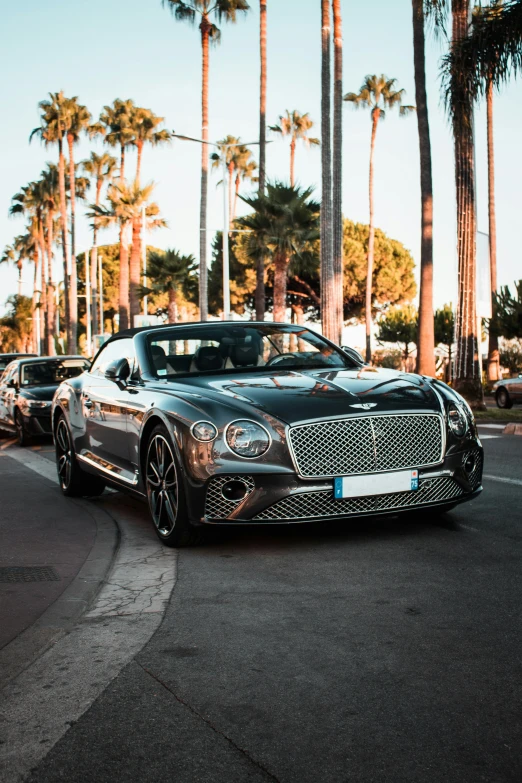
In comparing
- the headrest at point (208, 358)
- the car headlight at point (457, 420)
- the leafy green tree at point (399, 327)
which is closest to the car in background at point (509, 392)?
the headrest at point (208, 358)

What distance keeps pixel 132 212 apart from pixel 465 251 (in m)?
37.3

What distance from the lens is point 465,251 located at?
20219 mm

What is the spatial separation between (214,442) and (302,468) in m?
0.56

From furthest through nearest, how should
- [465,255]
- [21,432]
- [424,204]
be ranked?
[424,204] < [465,255] < [21,432]

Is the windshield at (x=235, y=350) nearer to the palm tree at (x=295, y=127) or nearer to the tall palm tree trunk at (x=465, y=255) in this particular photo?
the tall palm tree trunk at (x=465, y=255)

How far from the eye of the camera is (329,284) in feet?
88.5

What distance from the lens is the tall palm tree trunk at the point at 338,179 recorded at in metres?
27.4

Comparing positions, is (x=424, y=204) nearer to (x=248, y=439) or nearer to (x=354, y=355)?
(x=354, y=355)

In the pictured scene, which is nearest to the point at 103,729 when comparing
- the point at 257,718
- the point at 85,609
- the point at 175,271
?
the point at 257,718

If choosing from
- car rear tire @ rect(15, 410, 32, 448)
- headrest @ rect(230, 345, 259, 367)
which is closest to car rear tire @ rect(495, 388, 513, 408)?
car rear tire @ rect(15, 410, 32, 448)

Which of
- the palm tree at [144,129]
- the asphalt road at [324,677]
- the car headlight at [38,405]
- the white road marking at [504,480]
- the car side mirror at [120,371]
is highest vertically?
the palm tree at [144,129]

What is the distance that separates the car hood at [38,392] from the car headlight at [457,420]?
36.1ft

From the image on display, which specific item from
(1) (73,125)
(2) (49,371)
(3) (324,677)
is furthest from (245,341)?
(1) (73,125)

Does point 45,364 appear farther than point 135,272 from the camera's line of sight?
No
